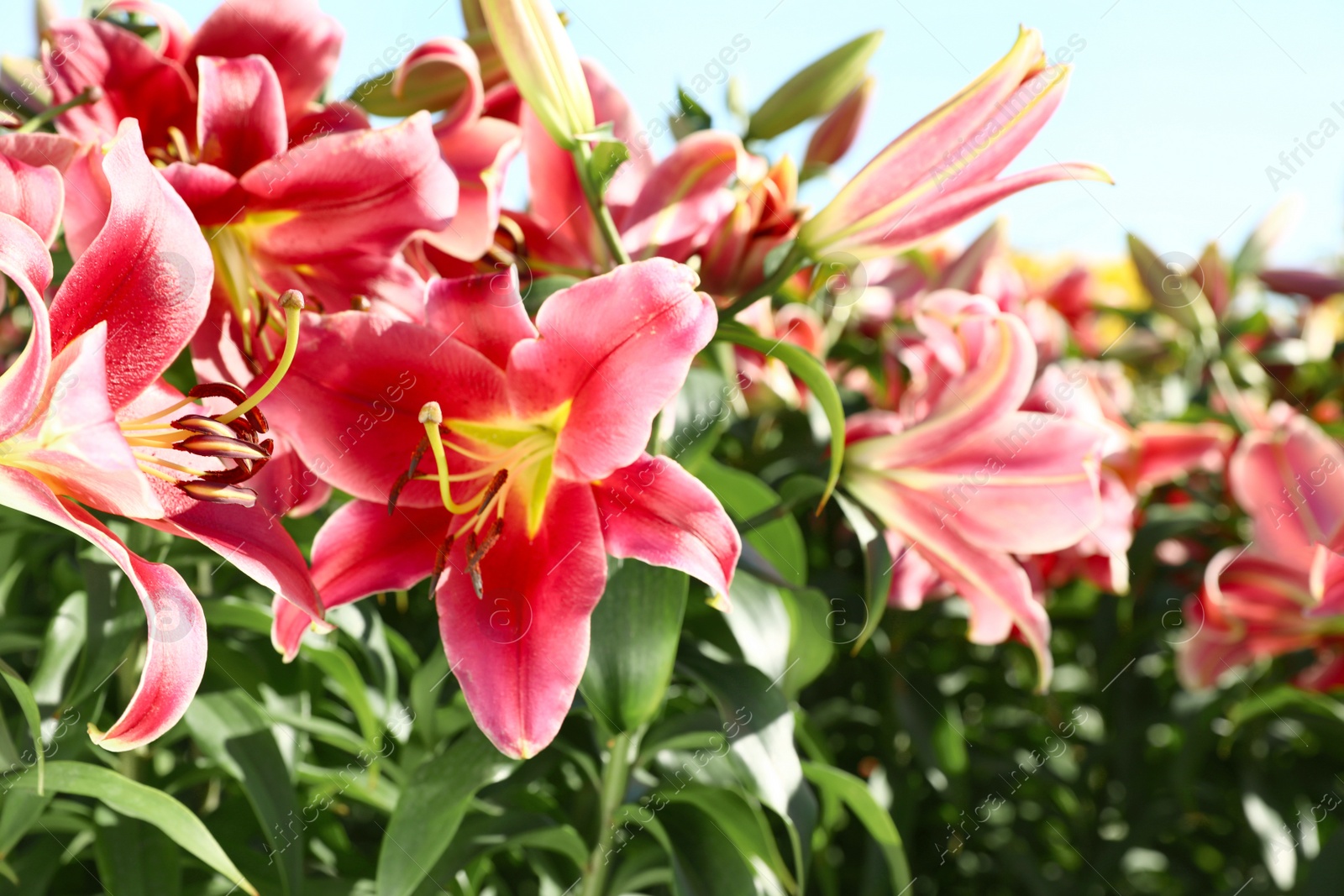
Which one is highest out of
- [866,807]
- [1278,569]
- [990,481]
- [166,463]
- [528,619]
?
[166,463]

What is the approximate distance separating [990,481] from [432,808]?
1.53ft

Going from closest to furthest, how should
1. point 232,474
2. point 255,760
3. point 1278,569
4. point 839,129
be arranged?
point 232,474, point 255,760, point 839,129, point 1278,569

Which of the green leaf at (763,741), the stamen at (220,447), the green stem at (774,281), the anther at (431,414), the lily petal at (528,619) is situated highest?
the stamen at (220,447)

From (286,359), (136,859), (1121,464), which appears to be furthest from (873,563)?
(1121,464)

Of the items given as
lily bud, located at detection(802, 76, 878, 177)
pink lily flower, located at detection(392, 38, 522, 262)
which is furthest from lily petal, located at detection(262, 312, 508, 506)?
lily bud, located at detection(802, 76, 878, 177)

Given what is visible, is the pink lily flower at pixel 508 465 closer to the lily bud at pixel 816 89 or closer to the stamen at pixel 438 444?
the stamen at pixel 438 444

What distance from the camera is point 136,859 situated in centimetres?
66

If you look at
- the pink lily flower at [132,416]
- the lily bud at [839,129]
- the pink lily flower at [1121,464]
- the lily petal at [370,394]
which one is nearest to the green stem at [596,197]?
the lily petal at [370,394]

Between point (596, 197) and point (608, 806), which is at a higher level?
point (596, 197)

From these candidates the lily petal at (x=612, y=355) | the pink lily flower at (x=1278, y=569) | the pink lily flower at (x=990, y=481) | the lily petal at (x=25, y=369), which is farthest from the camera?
the pink lily flower at (x=1278, y=569)

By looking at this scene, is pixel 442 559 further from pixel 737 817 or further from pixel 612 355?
pixel 737 817

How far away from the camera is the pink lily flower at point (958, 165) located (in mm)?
567

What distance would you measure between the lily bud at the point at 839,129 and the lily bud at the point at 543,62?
42 cm

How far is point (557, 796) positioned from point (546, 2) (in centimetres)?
68
